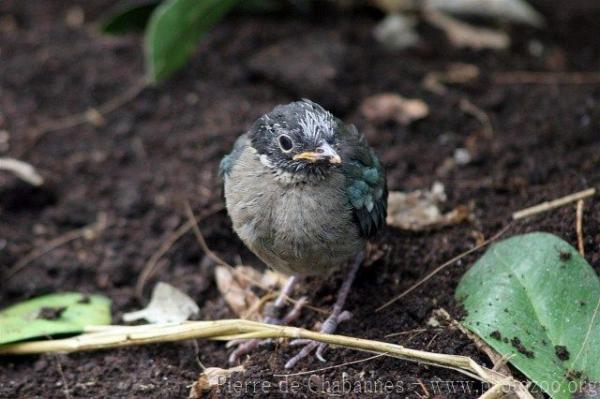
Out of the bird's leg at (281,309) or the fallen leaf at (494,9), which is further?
the fallen leaf at (494,9)

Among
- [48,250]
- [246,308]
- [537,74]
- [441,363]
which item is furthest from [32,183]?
[537,74]

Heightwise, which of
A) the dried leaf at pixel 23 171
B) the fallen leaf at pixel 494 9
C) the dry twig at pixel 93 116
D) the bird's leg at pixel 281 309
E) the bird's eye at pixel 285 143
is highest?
the bird's eye at pixel 285 143

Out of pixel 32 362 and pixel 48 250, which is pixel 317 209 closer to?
pixel 32 362

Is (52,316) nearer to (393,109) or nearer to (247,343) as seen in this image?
(247,343)

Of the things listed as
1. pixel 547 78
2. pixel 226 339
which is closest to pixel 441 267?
pixel 226 339

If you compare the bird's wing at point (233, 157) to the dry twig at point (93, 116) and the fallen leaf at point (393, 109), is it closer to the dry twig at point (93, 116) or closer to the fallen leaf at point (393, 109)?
the fallen leaf at point (393, 109)

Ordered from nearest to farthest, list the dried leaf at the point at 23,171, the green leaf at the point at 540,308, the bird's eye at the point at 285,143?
the green leaf at the point at 540,308 → the bird's eye at the point at 285,143 → the dried leaf at the point at 23,171

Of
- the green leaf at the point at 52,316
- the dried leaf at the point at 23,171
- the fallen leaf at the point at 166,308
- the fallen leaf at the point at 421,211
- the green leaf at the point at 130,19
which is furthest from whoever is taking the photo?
the green leaf at the point at 130,19

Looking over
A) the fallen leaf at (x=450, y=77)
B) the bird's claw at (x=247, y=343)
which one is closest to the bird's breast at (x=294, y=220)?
the bird's claw at (x=247, y=343)
